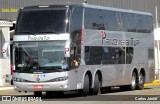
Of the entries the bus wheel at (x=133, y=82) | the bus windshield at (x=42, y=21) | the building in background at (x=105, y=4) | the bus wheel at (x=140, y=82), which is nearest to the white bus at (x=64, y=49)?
the bus windshield at (x=42, y=21)

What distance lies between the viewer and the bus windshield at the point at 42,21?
850 inches

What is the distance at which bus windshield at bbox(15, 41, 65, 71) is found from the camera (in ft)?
69.9

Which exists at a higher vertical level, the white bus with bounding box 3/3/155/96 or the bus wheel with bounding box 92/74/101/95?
the white bus with bounding box 3/3/155/96

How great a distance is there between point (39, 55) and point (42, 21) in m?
1.48

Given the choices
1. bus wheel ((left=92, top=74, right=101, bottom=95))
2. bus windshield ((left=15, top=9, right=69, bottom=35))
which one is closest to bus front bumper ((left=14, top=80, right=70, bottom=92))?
bus windshield ((left=15, top=9, right=69, bottom=35))

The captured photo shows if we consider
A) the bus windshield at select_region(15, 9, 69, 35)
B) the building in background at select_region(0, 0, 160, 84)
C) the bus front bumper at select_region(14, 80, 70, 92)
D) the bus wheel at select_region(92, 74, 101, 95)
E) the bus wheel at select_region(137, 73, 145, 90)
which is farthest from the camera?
the building in background at select_region(0, 0, 160, 84)

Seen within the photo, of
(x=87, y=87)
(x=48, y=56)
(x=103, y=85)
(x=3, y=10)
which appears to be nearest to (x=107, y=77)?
(x=103, y=85)

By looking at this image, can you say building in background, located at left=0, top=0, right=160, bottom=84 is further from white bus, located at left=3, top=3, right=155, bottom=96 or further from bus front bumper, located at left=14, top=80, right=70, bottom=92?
bus front bumper, located at left=14, top=80, right=70, bottom=92

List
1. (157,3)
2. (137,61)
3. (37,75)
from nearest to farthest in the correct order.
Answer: (37,75), (137,61), (157,3)

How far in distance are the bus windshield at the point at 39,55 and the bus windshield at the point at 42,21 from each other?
1.85 feet

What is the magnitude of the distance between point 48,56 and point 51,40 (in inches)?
27.2

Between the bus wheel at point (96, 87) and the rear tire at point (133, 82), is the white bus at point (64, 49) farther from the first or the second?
the rear tire at point (133, 82)

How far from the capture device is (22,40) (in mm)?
21906

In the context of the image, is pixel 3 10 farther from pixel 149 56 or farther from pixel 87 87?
pixel 87 87
